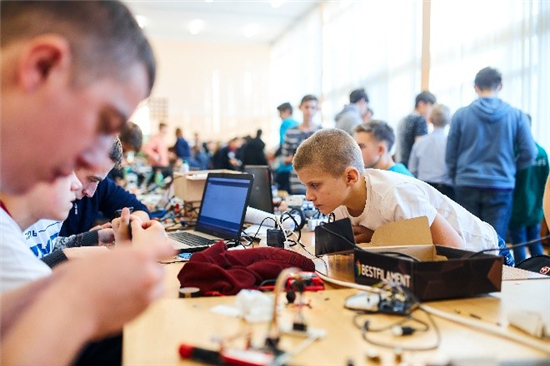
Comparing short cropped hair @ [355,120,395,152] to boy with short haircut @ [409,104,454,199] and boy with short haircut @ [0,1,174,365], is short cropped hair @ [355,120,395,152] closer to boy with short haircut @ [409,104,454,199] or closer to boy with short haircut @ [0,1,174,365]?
boy with short haircut @ [409,104,454,199]

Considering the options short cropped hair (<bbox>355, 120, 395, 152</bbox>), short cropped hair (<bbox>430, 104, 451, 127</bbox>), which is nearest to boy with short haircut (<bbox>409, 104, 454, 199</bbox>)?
short cropped hair (<bbox>430, 104, 451, 127</bbox>)

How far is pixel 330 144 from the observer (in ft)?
6.57

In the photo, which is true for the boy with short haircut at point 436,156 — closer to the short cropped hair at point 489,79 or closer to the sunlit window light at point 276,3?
the short cropped hair at point 489,79

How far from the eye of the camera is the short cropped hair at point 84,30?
0.68 metres

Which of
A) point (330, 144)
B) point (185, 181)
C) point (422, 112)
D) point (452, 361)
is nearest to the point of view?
point (452, 361)

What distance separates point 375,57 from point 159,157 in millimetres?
3639

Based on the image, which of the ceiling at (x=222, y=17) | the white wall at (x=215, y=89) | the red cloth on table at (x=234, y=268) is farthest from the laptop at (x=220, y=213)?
the white wall at (x=215, y=89)

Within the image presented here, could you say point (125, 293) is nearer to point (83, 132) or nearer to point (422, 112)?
point (83, 132)

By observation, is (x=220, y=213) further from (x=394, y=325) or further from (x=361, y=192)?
(x=394, y=325)

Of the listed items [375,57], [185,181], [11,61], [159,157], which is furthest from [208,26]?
[11,61]

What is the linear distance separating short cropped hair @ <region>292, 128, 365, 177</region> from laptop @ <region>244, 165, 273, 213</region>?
788mm

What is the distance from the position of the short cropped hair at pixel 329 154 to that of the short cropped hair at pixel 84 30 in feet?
4.25

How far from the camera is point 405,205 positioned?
1843mm

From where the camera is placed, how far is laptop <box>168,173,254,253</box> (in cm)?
224
